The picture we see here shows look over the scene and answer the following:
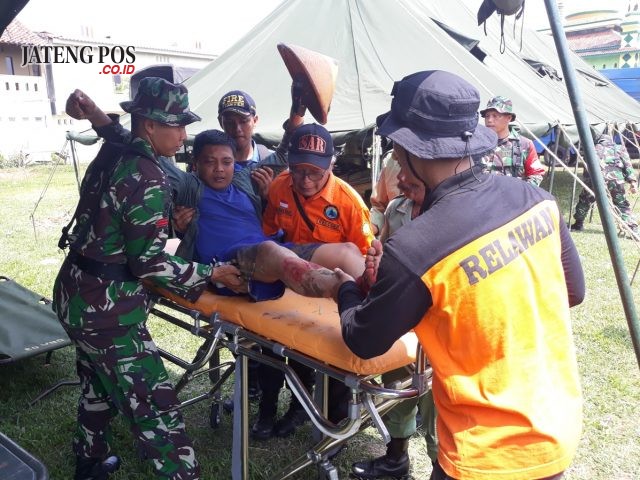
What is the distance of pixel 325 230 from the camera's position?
113 inches

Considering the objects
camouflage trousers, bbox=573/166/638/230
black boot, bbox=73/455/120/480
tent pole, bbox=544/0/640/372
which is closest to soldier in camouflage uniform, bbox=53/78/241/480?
black boot, bbox=73/455/120/480

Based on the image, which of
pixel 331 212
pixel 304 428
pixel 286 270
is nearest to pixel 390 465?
pixel 304 428

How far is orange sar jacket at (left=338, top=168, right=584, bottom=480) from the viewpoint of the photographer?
132 centimetres

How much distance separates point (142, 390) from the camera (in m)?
2.33

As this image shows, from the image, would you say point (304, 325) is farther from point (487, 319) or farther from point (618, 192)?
point (618, 192)

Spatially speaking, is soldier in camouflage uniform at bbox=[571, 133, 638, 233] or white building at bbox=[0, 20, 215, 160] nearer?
soldier in camouflage uniform at bbox=[571, 133, 638, 233]

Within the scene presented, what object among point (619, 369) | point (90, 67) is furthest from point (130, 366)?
point (90, 67)

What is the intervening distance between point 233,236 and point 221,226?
0.28 ft

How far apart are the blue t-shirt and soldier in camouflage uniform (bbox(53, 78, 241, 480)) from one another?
1.24 ft

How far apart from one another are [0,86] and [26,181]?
6.75 m

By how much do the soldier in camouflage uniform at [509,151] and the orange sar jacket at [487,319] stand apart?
4194 mm

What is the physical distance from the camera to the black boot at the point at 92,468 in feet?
8.71

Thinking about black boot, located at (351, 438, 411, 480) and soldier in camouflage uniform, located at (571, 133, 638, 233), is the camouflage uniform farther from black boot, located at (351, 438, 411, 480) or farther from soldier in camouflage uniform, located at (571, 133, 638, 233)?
soldier in camouflage uniform, located at (571, 133, 638, 233)

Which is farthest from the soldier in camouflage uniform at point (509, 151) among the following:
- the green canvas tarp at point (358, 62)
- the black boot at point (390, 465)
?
the black boot at point (390, 465)
